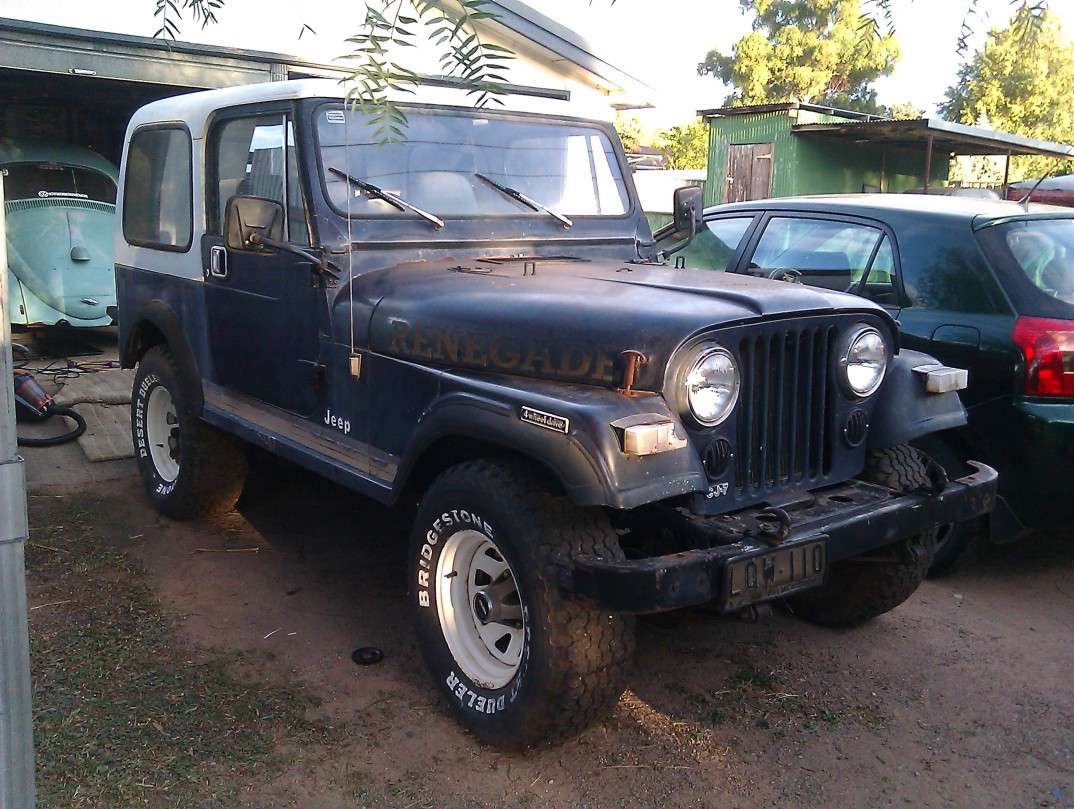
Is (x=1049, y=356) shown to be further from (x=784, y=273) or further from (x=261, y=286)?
(x=261, y=286)

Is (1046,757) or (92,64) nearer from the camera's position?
(1046,757)

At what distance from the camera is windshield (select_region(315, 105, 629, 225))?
3.86 m

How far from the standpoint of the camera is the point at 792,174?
18.2m

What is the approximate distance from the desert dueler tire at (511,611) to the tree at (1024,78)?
1.46 metres

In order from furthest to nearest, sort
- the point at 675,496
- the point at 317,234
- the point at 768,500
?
the point at 317,234
the point at 768,500
the point at 675,496

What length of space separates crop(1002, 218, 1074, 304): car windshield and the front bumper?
3.98 feet

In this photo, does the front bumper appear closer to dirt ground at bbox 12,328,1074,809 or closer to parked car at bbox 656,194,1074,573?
dirt ground at bbox 12,328,1074,809

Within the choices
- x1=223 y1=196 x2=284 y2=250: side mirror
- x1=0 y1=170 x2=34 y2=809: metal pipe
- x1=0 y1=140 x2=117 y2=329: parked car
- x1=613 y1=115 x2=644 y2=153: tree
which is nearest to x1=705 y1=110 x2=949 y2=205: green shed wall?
x1=613 y1=115 x2=644 y2=153: tree

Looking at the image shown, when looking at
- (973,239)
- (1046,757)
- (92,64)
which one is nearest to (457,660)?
(1046,757)

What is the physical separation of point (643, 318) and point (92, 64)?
25.9ft

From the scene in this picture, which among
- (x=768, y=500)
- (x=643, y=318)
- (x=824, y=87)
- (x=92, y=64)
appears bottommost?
(x=768, y=500)

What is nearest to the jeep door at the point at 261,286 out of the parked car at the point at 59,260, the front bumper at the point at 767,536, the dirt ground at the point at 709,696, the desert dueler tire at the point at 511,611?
the dirt ground at the point at 709,696

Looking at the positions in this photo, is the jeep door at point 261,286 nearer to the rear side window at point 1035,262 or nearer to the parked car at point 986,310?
the parked car at point 986,310

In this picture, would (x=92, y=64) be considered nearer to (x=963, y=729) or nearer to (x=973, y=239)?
(x=973, y=239)
